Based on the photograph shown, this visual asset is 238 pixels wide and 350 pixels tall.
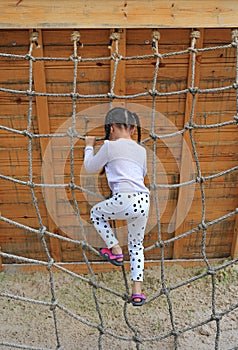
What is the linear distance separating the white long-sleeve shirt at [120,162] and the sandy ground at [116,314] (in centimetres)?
118

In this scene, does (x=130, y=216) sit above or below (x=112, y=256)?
above

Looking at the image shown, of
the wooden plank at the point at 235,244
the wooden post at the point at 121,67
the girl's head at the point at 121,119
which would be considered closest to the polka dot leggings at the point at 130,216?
the girl's head at the point at 121,119

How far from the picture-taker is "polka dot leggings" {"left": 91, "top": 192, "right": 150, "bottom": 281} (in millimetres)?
1875

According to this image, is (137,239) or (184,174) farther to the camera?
(184,174)

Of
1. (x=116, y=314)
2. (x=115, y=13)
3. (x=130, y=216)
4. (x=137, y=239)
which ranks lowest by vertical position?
(x=116, y=314)

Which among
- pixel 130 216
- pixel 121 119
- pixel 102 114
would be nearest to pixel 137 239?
pixel 130 216

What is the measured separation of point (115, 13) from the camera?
2.14 m

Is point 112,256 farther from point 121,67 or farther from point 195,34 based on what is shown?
point 195,34

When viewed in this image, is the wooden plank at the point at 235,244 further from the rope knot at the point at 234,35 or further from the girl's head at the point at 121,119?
the girl's head at the point at 121,119

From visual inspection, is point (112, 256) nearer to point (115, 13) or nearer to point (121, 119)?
point (121, 119)

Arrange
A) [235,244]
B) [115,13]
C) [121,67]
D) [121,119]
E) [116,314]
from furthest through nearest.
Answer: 1. [235,244]
2. [116,314]
3. [121,67]
4. [115,13]
5. [121,119]

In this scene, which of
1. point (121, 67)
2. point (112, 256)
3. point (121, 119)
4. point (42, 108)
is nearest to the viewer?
point (121, 119)

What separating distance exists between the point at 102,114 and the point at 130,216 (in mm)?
821

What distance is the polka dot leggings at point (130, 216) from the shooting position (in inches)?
73.8
